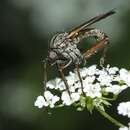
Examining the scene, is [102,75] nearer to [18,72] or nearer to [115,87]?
[115,87]

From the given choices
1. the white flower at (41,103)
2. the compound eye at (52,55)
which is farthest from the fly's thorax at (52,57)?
the white flower at (41,103)

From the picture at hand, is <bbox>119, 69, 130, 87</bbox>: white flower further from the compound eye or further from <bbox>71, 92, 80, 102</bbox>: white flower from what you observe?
the compound eye

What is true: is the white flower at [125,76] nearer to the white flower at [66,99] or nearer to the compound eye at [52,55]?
the white flower at [66,99]

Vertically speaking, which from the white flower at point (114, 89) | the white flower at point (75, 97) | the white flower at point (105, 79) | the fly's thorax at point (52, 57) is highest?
the fly's thorax at point (52, 57)

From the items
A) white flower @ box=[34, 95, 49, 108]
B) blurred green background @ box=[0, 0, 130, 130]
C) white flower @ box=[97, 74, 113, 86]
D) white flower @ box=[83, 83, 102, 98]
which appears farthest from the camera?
blurred green background @ box=[0, 0, 130, 130]

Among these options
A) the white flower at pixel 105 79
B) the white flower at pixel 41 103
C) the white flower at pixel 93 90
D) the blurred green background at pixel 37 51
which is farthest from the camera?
the blurred green background at pixel 37 51

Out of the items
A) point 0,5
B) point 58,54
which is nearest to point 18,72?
point 0,5

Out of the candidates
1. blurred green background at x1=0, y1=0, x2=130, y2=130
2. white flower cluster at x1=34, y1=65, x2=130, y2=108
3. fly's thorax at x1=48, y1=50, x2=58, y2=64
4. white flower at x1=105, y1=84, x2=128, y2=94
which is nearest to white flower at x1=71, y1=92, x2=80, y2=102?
white flower cluster at x1=34, y1=65, x2=130, y2=108
